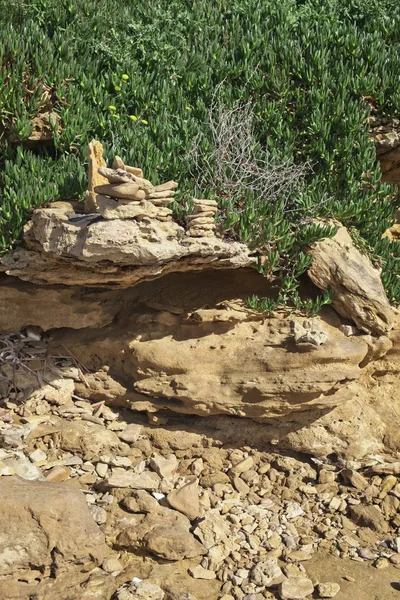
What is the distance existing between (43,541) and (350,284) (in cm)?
333

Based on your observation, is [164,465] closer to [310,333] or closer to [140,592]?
[140,592]

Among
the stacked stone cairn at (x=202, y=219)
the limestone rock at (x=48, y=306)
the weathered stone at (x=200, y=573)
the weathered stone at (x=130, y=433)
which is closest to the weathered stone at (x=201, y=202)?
the stacked stone cairn at (x=202, y=219)

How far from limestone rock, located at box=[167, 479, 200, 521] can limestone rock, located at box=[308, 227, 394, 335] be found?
2087 mm

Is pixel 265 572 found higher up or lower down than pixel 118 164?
lower down

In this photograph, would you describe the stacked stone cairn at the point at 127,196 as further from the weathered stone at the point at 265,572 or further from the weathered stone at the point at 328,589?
the weathered stone at the point at 328,589

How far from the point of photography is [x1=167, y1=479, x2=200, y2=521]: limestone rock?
631cm

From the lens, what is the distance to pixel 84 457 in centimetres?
671

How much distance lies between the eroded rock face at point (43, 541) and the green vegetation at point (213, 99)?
2.12 m

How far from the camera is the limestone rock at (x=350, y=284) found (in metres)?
6.83

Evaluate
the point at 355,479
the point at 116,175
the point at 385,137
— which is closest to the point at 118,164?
the point at 116,175

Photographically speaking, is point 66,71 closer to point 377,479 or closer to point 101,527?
point 101,527

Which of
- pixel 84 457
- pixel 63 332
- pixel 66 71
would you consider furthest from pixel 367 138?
pixel 84 457

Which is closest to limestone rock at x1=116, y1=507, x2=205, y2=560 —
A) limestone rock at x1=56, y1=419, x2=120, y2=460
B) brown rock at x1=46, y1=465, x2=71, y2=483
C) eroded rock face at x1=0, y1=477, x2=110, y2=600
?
eroded rock face at x1=0, y1=477, x2=110, y2=600

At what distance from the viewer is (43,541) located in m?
5.49
